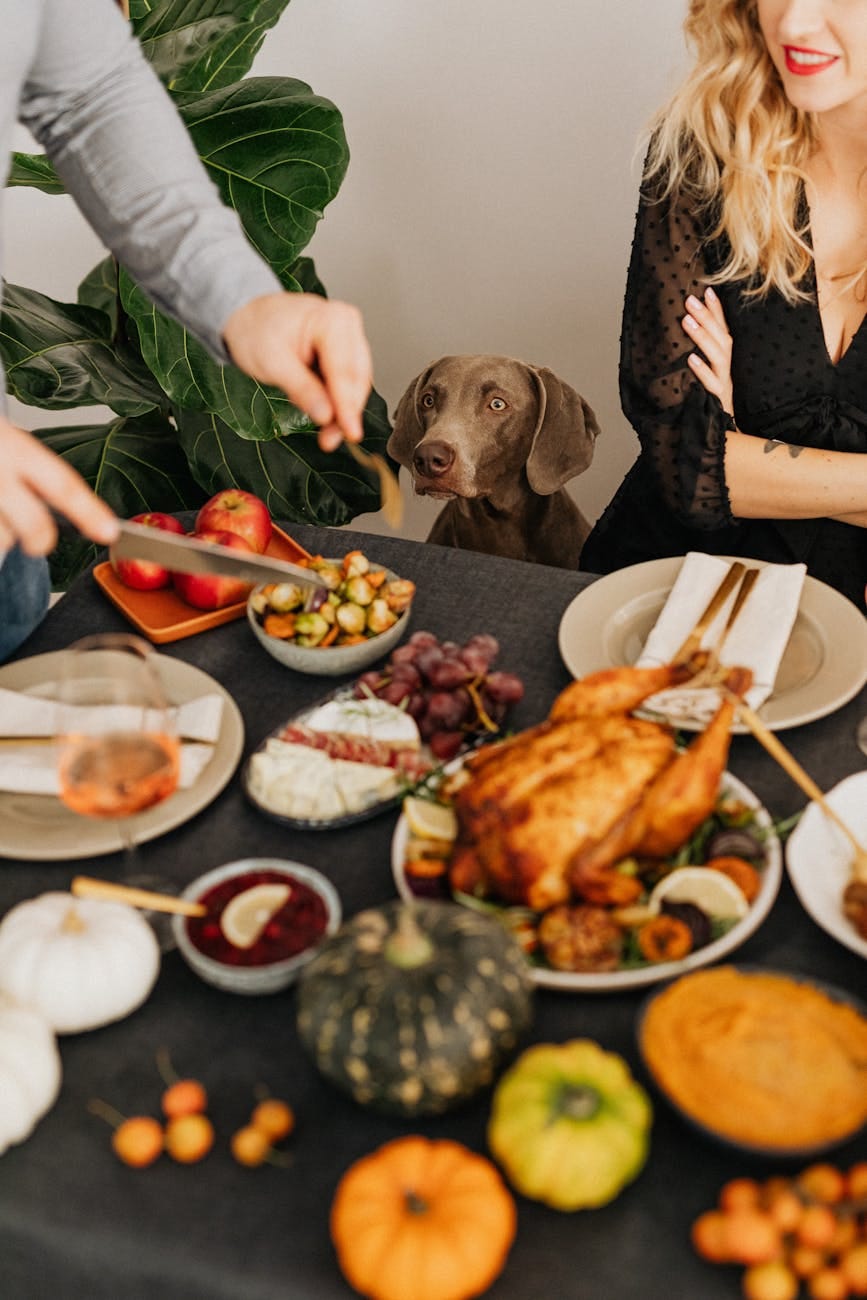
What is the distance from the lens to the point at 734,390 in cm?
214

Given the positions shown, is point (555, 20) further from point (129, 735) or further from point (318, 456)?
point (129, 735)

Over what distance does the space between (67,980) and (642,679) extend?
61 centimetres

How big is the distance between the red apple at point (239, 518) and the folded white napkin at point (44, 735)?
0.37 m

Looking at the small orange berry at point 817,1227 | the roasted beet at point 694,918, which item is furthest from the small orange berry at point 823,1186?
the roasted beet at point 694,918

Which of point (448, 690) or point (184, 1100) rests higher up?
point (448, 690)

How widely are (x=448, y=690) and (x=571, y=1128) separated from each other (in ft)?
1.93

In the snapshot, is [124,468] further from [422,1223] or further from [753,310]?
[422,1223]

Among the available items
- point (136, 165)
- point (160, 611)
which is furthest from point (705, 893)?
point (136, 165)

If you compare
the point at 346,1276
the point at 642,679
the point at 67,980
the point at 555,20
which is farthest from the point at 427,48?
the point at 346,1276

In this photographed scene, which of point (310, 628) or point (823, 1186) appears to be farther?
point (310, 628)

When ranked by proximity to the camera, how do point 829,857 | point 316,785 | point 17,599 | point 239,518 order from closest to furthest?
point 829,857 < point 316,785 < point 17,599 < point 239,518

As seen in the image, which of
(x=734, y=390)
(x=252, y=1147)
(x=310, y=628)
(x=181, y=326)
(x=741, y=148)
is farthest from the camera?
(x=181, y=326)

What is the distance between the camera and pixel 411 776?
1.21m

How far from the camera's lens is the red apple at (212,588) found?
1.54 metres
